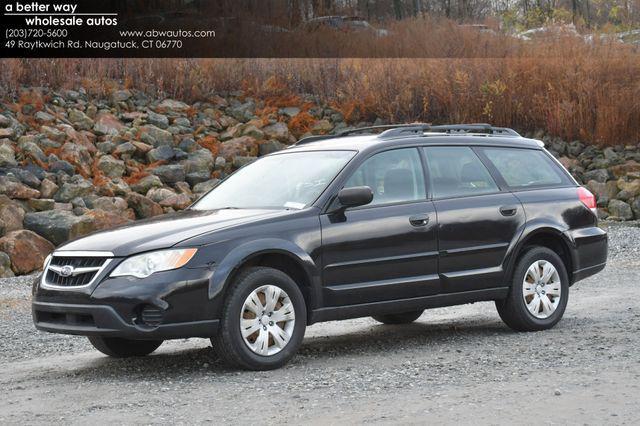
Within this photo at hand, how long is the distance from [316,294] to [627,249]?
11.0m

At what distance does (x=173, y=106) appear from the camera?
2412cm

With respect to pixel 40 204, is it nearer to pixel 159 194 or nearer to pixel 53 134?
pixel 159 194

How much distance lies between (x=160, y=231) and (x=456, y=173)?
9.15 ft

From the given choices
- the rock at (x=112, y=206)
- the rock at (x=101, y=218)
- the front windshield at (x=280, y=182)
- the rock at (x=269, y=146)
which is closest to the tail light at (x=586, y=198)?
the front windshield at (x=280, y=182)

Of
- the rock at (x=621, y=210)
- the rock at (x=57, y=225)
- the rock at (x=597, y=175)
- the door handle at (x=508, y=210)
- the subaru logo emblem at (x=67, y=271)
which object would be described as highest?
the door handle at (x=508, y=210)

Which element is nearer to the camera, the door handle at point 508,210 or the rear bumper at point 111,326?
the rear bumper at point 111,326

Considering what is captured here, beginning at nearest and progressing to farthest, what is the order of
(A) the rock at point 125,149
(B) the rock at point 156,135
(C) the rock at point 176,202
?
(C) the rock at point 176,202, (A) the rock at point 125,149, (B) the rock at point 156,135

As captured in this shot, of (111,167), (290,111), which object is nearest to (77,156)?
(111,167)

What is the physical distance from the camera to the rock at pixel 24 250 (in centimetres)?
1606

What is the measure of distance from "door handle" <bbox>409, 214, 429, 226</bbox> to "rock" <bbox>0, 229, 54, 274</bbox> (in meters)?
8.79

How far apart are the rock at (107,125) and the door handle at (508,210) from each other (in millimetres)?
13957

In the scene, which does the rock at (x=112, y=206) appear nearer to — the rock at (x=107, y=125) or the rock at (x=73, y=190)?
the rock at (x=73, y=190)

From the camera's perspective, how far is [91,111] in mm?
22875

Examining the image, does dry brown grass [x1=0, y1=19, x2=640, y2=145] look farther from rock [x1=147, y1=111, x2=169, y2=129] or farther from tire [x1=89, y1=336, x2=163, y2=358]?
tire [x1=89, y1=336, x2=163, y2=358]
